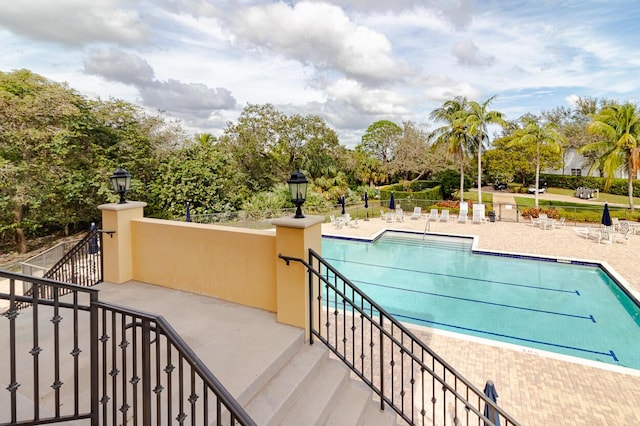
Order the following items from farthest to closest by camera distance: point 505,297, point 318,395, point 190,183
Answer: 1. point 190,183
2. point 505,297
3. point 318,395

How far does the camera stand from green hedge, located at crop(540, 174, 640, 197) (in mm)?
28103

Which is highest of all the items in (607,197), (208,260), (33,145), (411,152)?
(411,152)

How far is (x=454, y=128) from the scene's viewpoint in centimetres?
2214

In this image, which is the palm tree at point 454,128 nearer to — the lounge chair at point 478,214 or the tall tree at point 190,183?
the lounge chair at point 478,214

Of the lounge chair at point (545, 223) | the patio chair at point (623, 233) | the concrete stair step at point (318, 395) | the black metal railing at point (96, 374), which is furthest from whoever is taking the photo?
the lounge chair at point (545, 223)

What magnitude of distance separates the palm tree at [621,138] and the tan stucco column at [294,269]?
67.4 feet

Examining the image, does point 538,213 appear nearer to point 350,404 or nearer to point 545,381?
point 545,381

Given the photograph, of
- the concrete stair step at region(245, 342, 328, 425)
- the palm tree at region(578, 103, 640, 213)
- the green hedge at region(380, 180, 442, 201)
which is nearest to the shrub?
the palm tree at region(578, 103, 640, 213)

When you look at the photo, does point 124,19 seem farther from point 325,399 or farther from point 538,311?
point 538,311

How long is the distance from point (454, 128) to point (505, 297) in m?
15.2

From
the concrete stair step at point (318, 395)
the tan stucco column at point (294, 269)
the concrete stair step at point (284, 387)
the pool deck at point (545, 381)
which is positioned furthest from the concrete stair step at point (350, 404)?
the pool deck at point (545, 381)

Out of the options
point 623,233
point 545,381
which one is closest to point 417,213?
point 623,233

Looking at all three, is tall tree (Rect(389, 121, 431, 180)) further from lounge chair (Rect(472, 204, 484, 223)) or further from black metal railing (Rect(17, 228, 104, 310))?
black metal railing (Rect(17, 228, 104, 310))

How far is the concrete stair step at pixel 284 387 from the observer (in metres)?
2.79
